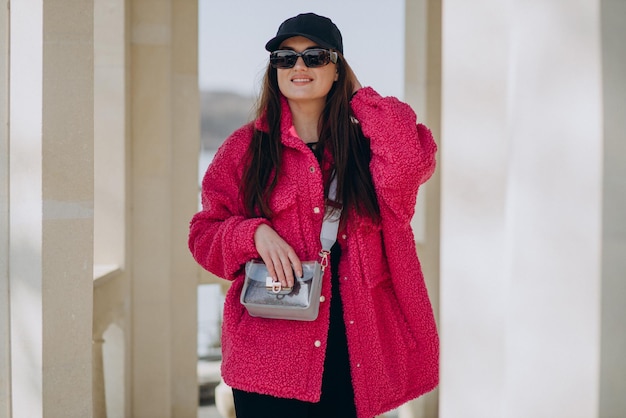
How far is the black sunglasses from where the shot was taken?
87.4 inches

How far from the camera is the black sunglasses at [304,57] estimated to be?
2.22m

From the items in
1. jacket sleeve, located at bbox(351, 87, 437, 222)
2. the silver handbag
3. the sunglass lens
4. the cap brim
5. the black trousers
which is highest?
the cap brim

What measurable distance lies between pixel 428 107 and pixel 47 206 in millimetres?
3009

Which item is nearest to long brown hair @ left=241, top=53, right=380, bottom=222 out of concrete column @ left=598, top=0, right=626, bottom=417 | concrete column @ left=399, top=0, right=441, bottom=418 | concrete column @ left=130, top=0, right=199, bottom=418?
concrete column @ left=598, top=0, right=626, bottom=417

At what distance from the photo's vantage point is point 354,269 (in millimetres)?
2143

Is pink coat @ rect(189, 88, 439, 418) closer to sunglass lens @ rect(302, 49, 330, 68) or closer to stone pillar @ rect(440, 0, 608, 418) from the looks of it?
sunglass lens @ rect(302, 49, 330, 68)

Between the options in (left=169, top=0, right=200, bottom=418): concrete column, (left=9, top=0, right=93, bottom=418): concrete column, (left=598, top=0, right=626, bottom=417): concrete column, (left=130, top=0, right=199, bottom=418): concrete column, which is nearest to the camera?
(left=598, top=0, right=626, bottom=417): concrete column

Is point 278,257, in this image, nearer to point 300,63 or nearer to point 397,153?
point 397,153

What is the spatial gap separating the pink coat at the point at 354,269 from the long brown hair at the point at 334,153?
0.03 metres

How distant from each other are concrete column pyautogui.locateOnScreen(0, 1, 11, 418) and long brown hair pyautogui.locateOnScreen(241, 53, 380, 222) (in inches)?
29.0

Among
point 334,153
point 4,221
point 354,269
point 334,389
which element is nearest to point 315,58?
point 334,153

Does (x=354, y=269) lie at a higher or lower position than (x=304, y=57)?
lower

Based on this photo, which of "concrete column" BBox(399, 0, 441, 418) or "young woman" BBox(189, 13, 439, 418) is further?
"concrete column" BBox(399, 0, 441, 418)

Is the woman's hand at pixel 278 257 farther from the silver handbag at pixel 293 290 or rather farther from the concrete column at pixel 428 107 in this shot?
the concrete column at pixel 428 107
